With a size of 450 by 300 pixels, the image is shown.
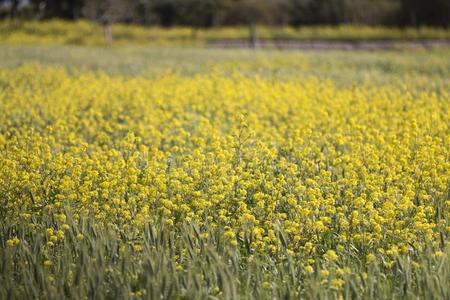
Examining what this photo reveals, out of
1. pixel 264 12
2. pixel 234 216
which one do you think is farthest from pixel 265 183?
pixel 264 12

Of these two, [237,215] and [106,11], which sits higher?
[106,11]

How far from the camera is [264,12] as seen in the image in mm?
51312

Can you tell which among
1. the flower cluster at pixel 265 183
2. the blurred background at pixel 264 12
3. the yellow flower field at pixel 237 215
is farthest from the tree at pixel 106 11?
the yellow flower field at pixel 237 215

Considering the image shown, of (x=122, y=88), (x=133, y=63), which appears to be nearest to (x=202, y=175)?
(x=122, y=88)

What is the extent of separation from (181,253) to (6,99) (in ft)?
27.3

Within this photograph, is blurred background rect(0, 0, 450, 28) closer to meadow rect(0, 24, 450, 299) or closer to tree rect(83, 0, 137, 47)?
tree rect(83, 0, 137, 47)

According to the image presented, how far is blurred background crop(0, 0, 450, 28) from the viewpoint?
4772 cm

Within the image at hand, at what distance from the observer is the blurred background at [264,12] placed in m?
47.7

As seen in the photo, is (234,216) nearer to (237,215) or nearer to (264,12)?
(237,215)

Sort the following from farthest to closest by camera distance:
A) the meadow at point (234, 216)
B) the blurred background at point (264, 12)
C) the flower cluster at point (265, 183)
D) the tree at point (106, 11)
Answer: the blurred background at point (264, 12) < the tree at point (106, 11) < the flower cluster at point (265, 183) < the meadow at point (234, 216)

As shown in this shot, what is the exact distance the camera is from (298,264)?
14.8 ft

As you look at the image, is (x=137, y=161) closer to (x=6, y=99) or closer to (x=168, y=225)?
(x=168, y=225)

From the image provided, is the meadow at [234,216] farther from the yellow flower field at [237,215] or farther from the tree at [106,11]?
the tree at [106,11]

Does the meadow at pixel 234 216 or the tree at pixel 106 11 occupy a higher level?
the tree at pixel 106 11
